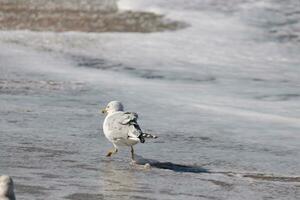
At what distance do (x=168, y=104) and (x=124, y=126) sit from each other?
308cm

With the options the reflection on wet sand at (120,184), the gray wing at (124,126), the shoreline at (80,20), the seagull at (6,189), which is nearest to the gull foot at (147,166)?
the reflection on wet sand at (120,184)

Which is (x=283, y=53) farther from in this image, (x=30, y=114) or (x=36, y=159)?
(x=36, y=159)

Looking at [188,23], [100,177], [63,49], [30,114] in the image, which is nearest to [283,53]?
[188,23]

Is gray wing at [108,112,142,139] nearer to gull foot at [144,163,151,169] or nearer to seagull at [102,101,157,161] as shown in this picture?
seagull at [102,101,157,161]

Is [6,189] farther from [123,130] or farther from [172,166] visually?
[172,166]

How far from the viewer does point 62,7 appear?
644 inches

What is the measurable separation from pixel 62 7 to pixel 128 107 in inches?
281

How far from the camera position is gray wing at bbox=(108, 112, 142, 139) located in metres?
6.66

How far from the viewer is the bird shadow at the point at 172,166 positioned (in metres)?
6.79

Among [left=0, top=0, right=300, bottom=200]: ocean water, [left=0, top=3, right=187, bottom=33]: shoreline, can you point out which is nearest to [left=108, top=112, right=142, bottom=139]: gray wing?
[left=0, top=0, right=300, bottom=200]: ocean water

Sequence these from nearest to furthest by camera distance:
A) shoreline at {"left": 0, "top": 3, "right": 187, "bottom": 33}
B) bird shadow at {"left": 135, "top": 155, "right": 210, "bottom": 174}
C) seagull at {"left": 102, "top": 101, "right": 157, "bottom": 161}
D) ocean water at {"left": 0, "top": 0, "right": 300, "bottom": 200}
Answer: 1. ocean water at {"left": 0, "top": 0, "right": 300, "bottom": 200}
2. seagull at {"left": 102, "top": 101, "right": 157, "bottom": 161}
3. bird shadow at {"left": 135, "top": 155, "right": 210, "bottom": 174}
4. shoreline at {"left": 0, "top": 3, "right": 187, "bottom": 33}

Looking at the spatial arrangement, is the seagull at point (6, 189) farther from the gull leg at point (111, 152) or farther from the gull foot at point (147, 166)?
→ the gull leg at point (111, 152)

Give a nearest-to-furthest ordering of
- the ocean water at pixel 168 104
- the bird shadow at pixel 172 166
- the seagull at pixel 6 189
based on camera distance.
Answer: the seagull at pixel 6 189
the ocean water at pixel 168 104
the bird shadow at pixel 172 166

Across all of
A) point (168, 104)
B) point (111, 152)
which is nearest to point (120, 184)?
point (111, 152)
